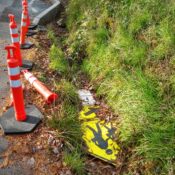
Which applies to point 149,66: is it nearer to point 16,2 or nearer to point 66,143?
point 66,143

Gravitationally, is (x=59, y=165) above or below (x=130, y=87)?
below

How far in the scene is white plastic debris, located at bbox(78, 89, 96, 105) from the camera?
5555 millimetres

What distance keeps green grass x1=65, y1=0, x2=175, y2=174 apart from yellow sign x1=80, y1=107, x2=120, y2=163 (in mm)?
248

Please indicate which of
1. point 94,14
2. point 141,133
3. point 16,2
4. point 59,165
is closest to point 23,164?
point 59,165

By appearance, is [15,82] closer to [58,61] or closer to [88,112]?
[88,112]

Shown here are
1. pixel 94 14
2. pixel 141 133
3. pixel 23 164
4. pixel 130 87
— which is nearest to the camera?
pixel 23 164

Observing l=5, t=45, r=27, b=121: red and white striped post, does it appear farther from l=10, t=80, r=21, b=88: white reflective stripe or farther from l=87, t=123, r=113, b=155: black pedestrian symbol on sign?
l=87, t=123, r=113, b=155: black pedestrian symbol on sign

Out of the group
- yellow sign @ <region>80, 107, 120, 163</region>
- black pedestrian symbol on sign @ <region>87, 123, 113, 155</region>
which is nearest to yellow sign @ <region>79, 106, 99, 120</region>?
yellow sign @ <region>80, 107, 120, 163</region>

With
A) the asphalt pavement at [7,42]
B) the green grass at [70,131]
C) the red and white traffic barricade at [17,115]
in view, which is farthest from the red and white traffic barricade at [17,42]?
the red and white traffic barricade at [17,115]

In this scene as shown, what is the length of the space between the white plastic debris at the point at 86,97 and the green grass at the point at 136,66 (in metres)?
0.23

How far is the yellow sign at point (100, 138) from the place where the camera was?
441 cm

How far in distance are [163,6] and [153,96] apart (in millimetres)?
2398

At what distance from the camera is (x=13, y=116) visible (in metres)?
4.60

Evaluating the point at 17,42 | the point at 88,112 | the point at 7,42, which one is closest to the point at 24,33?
the point at 7,42
